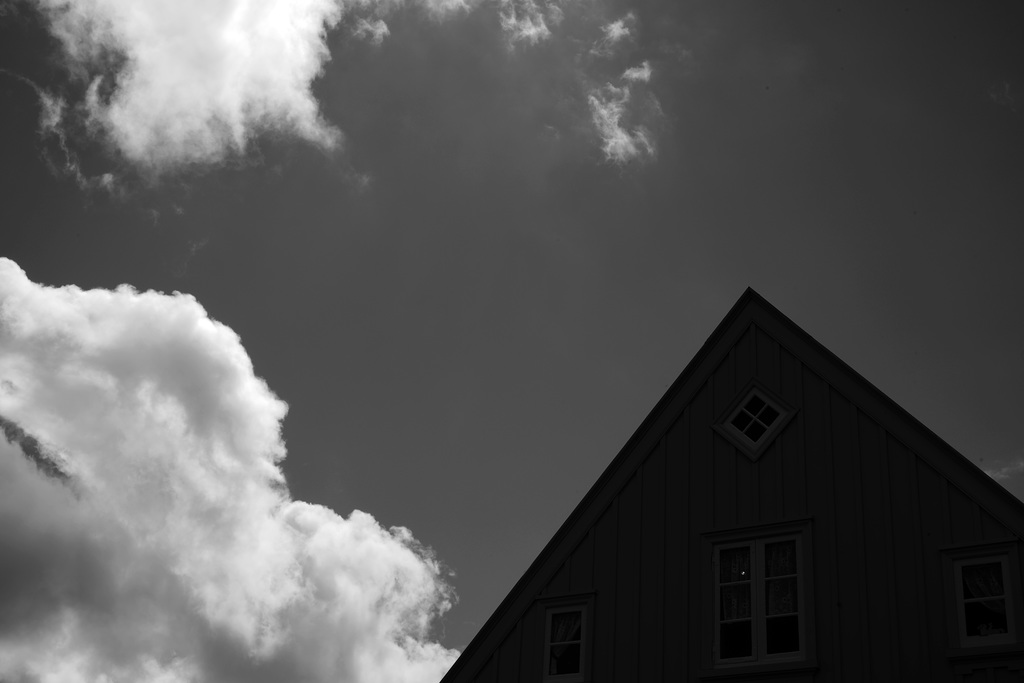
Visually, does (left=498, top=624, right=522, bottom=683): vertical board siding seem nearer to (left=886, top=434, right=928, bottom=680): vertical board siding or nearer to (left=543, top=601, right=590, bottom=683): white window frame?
(left=543, top=601, right=590, bottom=683): white window frame

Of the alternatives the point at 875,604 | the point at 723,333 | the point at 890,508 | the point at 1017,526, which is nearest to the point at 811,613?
the point at 875,604

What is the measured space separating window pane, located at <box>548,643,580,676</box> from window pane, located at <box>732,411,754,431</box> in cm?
392

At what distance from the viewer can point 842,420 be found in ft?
46.3

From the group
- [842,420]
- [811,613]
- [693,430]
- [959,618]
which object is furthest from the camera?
[693,430]

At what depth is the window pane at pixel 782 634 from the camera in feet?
43.1

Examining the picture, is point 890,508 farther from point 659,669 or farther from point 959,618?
point 659,669

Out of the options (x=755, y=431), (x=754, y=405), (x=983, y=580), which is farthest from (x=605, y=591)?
(x=983, y=580)

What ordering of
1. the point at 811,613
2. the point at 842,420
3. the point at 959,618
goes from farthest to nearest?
the point at 842,420
the point at 811,613
the point at 959,618

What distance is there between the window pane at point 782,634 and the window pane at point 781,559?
1.97ft

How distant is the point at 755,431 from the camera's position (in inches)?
580

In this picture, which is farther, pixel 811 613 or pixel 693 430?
pixel 693 430

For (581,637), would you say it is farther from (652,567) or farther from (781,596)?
(781,596)

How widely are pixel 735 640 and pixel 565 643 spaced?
2.63m

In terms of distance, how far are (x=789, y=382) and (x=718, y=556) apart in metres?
2.72
